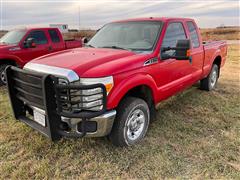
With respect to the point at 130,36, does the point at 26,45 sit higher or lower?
lower

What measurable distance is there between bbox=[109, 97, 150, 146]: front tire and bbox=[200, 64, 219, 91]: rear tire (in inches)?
125

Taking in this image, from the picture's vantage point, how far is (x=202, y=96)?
6.18 m

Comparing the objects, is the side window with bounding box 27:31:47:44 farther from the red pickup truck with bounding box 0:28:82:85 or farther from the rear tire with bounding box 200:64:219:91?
the rear tire with bounding box 200:64:219:91

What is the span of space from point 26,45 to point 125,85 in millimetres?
5469

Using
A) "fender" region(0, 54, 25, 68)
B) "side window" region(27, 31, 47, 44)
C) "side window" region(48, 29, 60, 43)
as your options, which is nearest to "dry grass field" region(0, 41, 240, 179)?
"fender" region(0, 54, 25, 68)

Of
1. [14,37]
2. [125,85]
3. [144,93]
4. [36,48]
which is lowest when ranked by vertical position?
[144,93]

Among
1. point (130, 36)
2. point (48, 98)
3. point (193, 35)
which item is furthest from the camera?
point (193, 35)

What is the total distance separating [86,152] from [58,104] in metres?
0.95

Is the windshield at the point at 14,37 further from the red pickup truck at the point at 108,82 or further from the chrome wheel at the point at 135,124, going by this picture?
the chrome wheel at the point at 135,124

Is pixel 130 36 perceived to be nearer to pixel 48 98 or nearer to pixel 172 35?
pixel 172 35

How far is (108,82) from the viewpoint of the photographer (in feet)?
10.3

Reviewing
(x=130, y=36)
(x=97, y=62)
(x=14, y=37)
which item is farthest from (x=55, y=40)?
(x=97, y=62)

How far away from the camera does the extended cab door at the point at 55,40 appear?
8552 millimetres

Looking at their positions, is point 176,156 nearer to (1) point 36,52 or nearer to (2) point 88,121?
(2) point 88,121
